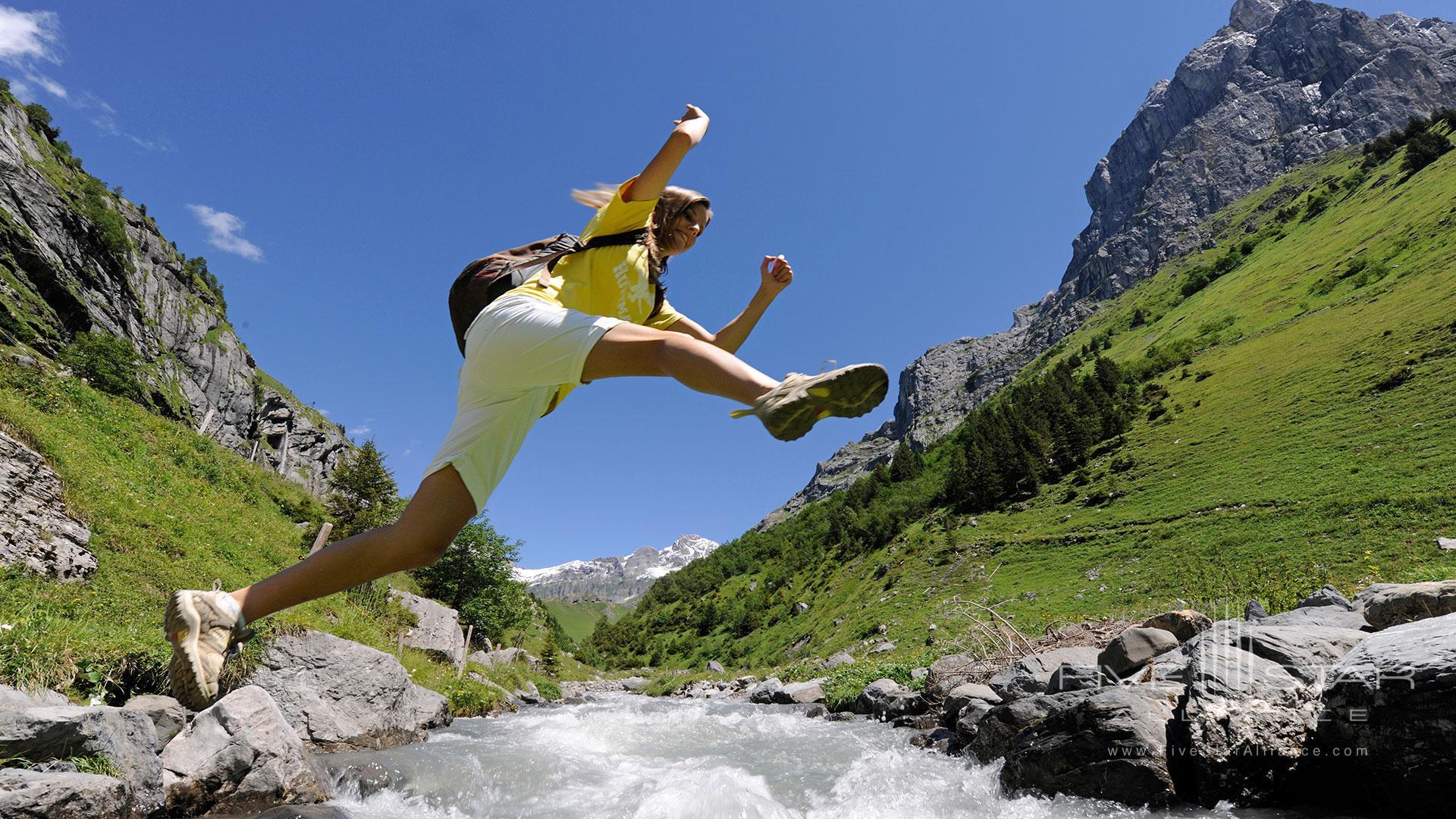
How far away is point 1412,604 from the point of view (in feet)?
18.3

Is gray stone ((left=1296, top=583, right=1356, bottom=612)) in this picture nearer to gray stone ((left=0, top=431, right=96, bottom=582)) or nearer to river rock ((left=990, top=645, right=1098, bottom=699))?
river rock ((left=990, top=645, right=1098, bottom=699))

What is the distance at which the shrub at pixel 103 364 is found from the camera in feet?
85.1

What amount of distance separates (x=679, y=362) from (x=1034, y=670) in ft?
29.1

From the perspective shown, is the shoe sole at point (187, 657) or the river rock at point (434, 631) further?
the river rock at point (434, 631)

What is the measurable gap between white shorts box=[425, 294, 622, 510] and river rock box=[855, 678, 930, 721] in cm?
1209

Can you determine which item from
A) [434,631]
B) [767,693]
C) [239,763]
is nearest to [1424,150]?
[767,693]

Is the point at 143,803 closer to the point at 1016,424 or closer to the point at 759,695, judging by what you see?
the point at 759,695

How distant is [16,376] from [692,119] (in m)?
18.5

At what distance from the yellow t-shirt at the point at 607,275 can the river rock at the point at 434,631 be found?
16.8 meters

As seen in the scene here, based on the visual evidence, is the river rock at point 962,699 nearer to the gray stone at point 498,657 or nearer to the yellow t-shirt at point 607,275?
the yellow t-shirt at point 607,275

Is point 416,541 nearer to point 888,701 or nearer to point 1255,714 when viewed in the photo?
point 1255,714

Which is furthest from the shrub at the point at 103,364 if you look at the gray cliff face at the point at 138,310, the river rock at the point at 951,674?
the river rock at the point at 951,674

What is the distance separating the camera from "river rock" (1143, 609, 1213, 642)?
777cm

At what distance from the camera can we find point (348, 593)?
1465cm
